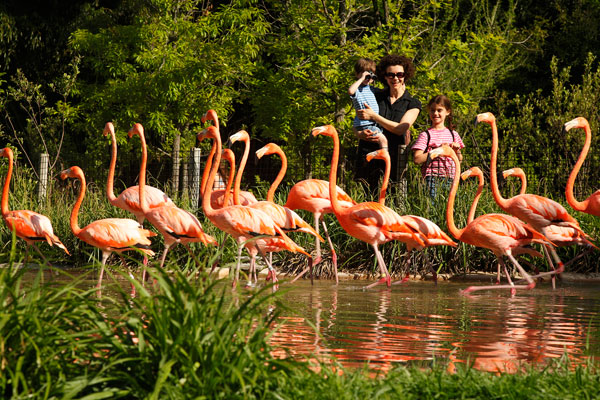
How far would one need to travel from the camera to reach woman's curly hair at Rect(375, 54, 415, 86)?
995 cm

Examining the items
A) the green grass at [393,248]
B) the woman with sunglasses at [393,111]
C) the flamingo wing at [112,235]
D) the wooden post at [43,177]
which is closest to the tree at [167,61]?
the wooden post at [43,177]

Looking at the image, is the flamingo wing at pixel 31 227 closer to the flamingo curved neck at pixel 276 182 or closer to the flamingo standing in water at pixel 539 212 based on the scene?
the flamingo curved neck at pixel 276 182

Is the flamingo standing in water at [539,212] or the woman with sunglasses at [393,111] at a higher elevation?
the woman with sunglasses at [393,111]

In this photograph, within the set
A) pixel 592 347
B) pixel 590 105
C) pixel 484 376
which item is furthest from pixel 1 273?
pixel 590 105

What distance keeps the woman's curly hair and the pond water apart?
2.87m

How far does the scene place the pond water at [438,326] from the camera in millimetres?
4320

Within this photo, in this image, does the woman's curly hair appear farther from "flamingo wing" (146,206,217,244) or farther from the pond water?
"flamingo wing" (146,206,217,244)

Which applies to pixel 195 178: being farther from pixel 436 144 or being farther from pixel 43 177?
pixel 436 144

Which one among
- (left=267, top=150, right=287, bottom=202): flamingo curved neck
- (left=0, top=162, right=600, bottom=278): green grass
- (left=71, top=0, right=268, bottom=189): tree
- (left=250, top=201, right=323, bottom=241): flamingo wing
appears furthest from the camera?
(left=71, top=0, right=268, bottom=189): tree

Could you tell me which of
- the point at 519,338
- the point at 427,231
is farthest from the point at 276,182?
the point at 519,338

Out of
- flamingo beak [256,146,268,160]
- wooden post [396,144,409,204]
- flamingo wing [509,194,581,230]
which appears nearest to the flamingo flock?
flamingo wing [509,194,581,230]

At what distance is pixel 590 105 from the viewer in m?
14.4

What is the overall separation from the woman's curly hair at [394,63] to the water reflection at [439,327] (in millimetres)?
2982

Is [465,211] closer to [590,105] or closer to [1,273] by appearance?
[590,105]
